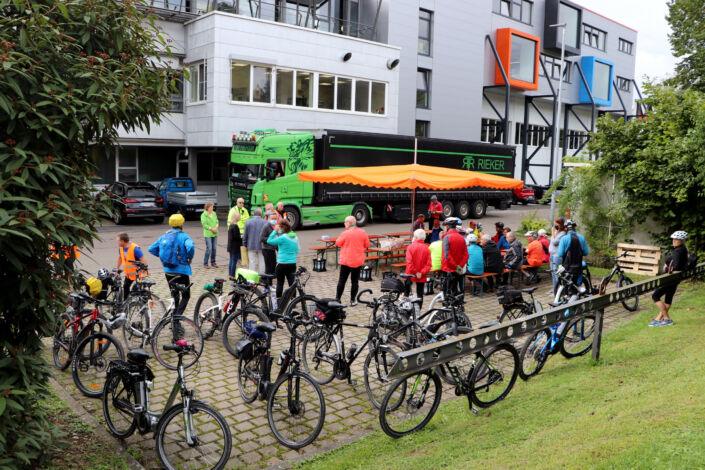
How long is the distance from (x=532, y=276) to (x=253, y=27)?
18669 mm

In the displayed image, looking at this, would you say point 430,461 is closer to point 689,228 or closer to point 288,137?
point 689,228

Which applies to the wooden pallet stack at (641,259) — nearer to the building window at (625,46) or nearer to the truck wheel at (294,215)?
the truck wheel at (294,215)

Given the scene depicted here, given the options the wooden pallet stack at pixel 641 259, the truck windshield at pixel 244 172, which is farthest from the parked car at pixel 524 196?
the wooden pallet stack at pixel 641 259

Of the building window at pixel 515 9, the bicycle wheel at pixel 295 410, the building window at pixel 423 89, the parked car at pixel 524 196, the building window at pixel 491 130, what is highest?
the building window at pixel 515 9

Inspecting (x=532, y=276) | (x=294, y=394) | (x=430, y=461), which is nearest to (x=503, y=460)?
(x=430, y=461)

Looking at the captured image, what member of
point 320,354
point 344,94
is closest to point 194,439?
point 320,354

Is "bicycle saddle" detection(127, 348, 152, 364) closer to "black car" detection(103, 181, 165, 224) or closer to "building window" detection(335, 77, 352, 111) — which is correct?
"black car" detection(103, 181, 165, 224)

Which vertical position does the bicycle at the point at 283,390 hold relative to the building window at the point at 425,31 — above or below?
below

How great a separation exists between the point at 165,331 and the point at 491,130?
3947cm

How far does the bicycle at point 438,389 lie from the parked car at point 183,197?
2007 centimetres

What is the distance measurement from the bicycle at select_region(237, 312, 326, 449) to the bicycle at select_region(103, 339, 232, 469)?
72cm

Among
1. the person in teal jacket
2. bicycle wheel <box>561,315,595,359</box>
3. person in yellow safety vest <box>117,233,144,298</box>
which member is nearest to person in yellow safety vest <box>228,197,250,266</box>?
the person in teal jacket

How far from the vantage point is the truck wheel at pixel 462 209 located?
93.1 ft

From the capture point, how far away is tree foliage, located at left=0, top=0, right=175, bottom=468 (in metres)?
3.99
